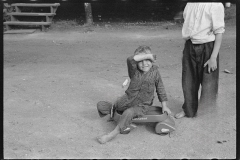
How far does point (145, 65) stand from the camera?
3.44m

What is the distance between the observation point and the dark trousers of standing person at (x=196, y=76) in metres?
3.60

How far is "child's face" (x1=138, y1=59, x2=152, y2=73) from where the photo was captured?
3.43 m

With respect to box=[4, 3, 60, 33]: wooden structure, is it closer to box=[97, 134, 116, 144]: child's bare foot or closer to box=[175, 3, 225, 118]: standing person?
box=[175, 3, 225, 118]: standing person

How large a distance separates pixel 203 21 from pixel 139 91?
0.95 metres

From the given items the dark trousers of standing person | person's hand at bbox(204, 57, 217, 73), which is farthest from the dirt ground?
person's hand at bbox(204, 57, 217, 73)

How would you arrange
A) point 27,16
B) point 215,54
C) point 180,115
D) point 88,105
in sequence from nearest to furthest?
point 215,54 < point 180,115 < point 88,105 < point 27,16

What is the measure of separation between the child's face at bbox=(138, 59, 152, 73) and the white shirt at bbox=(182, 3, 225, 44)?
524 millimetres

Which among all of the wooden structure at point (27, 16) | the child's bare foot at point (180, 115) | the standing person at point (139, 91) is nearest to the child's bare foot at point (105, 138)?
the standing person at point (139, 91)

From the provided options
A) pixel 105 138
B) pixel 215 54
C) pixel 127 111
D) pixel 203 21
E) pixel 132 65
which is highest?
pixel 203 21

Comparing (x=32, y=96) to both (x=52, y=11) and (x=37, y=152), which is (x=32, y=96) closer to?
(x=37, y=152)

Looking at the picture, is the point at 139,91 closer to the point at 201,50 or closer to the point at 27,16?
the point at 201,50

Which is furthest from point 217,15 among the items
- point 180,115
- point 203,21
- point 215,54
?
point 180,115

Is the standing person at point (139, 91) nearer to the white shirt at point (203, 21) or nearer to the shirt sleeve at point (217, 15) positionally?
the white shirt at point (203, 21)

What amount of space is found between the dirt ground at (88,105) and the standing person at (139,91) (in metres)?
0.20
